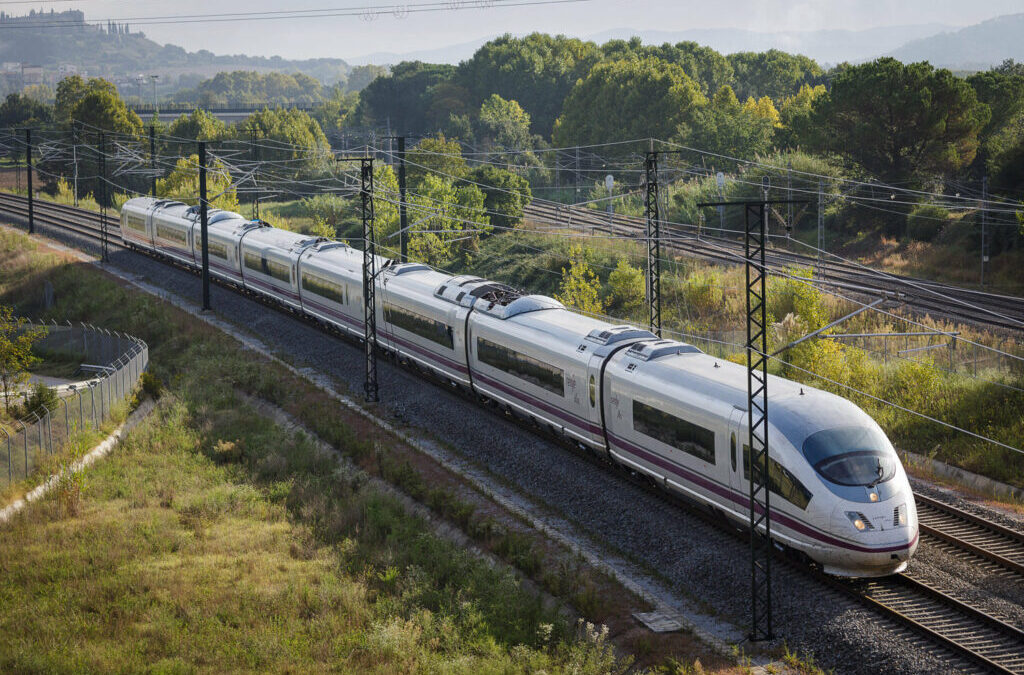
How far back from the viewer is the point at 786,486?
18984 mm

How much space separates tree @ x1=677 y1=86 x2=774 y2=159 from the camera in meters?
89.8

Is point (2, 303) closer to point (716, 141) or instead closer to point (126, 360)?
point (126, 360)

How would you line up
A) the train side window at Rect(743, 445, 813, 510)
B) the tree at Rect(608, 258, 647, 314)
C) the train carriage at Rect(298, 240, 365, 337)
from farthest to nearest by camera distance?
1. the tree at Rect(608, 258, 647, 314)
2. the train carriage at Rect(298, 240, 365, 337)
3. the train side window at Rect(743, 445, 813, 510)

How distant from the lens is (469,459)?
1120 inches

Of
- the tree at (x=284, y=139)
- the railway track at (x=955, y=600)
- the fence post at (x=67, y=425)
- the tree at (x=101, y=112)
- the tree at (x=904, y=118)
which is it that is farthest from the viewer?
the tree at (x=101, y=112)

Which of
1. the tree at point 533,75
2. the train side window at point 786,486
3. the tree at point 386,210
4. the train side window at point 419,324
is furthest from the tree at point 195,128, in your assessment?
the train side window at point 786,486

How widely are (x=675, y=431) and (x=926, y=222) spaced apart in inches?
1794

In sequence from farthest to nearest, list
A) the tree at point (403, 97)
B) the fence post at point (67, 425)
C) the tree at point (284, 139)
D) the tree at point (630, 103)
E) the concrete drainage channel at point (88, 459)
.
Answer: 1. the tree at point (403, 97)
2. the tree at point (284, 139)
3. the tree at point (630, 103)
4. the fence post at point (67, 425)
5. the concrete drainage channel at point (88, 459)

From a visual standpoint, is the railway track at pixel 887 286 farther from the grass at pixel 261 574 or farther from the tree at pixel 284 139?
the tree at pixel 284 139

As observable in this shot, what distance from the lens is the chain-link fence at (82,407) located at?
29.0m

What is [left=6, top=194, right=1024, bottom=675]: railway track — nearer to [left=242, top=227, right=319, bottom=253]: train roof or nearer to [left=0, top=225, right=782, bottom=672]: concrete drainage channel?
[left=0, top=225, right=782, bottom=672]: concrete drainage channel

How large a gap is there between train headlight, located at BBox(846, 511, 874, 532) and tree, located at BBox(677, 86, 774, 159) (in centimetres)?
7406

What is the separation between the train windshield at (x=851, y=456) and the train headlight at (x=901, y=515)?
59 cm

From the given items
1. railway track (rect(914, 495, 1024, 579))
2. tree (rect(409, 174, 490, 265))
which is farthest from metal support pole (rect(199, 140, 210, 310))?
railway track (rect(914, 495, 1024, 579))
